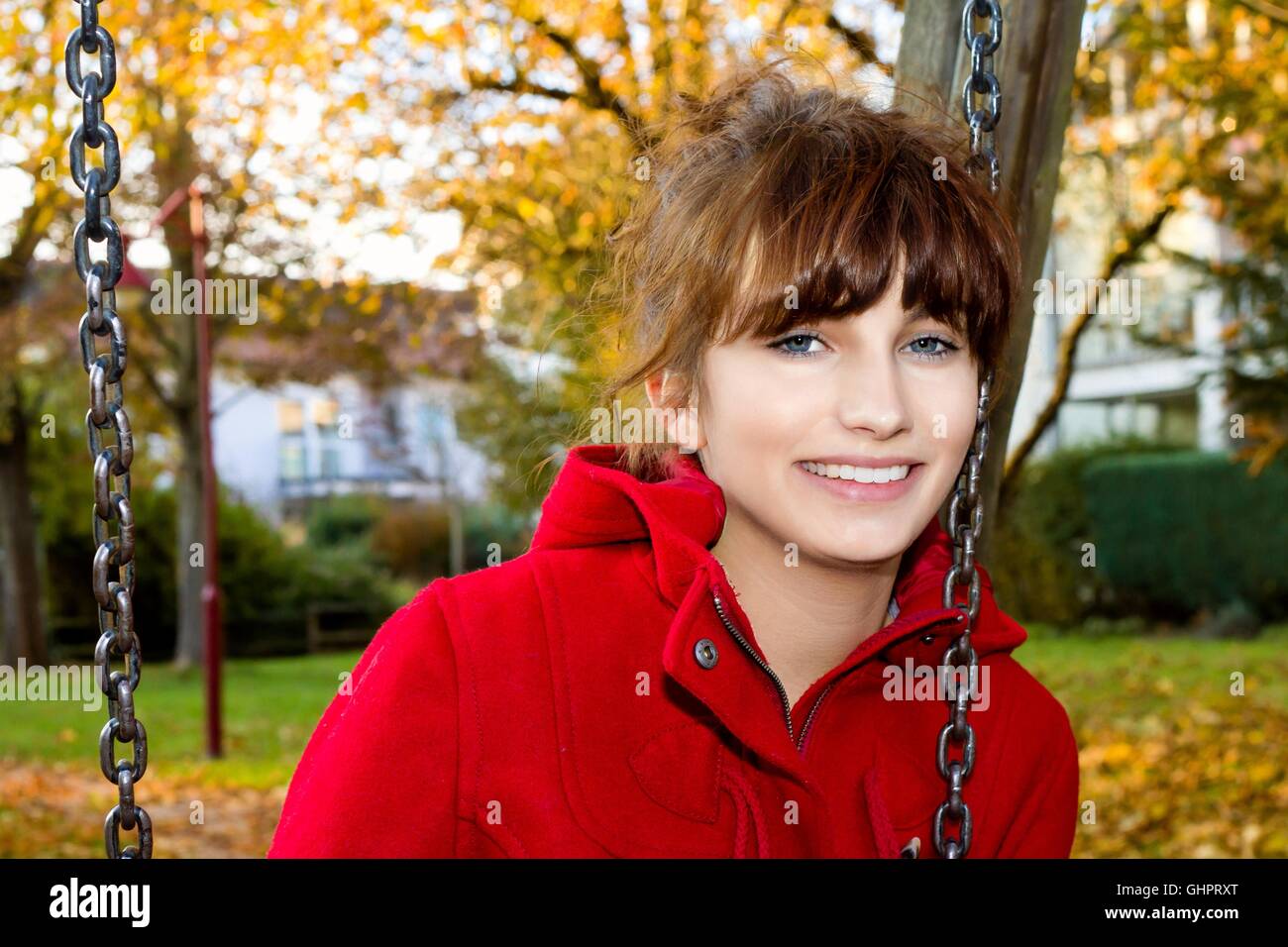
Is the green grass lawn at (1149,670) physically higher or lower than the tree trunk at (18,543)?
lower

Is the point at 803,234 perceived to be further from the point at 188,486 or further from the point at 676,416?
the point at 188,486

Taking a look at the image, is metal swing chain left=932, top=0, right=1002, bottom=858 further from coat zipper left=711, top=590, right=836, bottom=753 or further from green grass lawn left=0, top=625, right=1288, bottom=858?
green grass lawn left=0, top=625, right=1288, bottom=858

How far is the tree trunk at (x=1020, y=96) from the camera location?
7.97ft

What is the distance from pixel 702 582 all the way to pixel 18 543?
15706 millimetres

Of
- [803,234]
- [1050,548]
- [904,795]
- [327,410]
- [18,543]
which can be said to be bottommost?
[1050,548]

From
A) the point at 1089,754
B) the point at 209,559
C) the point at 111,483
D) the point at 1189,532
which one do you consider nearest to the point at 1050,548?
the point at 1189,532

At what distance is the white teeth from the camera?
188 centimetres

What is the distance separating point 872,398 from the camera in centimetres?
182

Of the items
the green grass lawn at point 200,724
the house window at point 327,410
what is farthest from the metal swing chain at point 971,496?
the house window at point 327,410

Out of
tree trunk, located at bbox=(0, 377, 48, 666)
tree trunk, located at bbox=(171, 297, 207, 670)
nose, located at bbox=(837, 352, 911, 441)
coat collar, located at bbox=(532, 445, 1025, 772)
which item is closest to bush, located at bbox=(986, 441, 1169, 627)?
tree trunk, located at bbox=(171, 297, 207, 670)

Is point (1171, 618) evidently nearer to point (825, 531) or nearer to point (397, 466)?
point (397, 466)

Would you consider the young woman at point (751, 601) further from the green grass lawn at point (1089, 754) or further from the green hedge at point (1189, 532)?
the green hedge at point (1189, 532)

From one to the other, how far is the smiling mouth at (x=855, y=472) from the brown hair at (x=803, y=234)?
8.0 inches

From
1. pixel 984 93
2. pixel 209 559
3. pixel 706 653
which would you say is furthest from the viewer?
pixel 209 559
